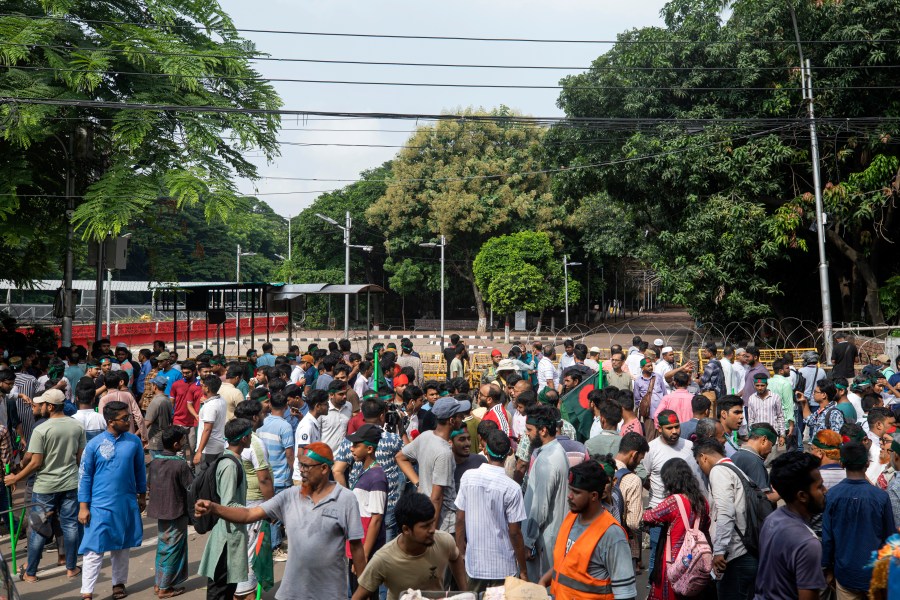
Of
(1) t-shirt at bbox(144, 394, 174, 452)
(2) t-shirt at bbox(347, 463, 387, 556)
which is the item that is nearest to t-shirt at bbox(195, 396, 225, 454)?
(1) t-shirt at bbox(144, 394, 174, 452)

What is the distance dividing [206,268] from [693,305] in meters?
47.0

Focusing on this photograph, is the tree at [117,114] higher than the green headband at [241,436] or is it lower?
higher

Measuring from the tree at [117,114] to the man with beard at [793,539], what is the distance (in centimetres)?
1165

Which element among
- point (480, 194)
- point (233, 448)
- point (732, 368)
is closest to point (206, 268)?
point (480, 194)

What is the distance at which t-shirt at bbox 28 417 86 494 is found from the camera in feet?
23.9

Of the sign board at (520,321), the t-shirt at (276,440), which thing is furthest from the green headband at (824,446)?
the sign board at (520,321)

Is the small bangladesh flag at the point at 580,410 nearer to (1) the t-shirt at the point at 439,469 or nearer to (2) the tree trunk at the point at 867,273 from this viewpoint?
(1) the t-shirt at the point at 439,469

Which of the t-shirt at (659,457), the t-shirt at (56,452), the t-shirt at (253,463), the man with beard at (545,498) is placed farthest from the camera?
the t-shirt at (56,452)

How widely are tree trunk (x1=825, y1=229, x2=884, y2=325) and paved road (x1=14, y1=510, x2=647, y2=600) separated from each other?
64.4ft

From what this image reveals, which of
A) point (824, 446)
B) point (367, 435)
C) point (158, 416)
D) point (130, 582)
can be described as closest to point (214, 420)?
point (158, 416)

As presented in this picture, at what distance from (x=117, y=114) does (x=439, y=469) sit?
12.8 metres

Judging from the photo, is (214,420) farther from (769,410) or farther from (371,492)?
(769,410)

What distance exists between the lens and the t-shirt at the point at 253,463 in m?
6.61

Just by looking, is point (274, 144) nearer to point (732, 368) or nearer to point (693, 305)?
point (732, 368)
